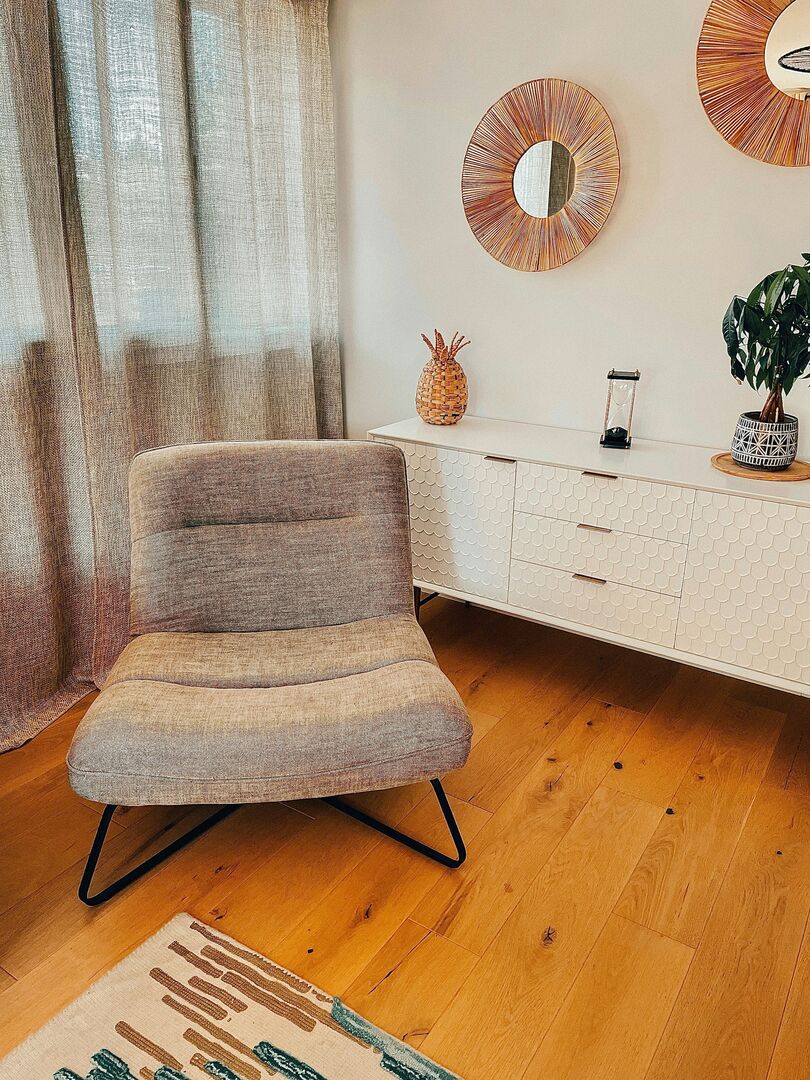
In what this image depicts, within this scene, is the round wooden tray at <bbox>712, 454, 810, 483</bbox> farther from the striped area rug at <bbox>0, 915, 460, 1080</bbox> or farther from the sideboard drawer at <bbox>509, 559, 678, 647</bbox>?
the striped area rug at <bbox>0, 915, 460, 1080</bbox>

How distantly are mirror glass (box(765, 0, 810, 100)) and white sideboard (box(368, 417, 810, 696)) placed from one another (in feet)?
2.98

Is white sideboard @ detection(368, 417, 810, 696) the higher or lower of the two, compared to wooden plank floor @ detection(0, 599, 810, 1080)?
higher

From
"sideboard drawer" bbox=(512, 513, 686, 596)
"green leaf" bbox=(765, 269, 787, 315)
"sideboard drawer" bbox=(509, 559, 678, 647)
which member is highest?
"green leaf" bbox=(765, 269, 787, 315)

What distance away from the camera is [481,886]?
163 centimetres

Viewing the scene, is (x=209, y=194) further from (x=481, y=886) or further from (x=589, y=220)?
(x=481, y=886)

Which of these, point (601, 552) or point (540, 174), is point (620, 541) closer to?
point (601, 552)

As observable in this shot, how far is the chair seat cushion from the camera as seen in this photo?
1.46m

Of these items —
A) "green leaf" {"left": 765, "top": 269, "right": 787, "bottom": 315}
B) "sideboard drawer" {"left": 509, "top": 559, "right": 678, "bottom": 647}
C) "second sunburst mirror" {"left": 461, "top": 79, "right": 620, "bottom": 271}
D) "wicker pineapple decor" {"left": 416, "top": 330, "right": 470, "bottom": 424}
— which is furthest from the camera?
"wicker pineapple decor" {"left": 416, "top": 330, "right": 470, "bottom": 424}

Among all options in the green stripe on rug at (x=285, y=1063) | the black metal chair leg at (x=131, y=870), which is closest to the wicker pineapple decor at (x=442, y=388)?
the black metal chair leg at (x=131, y=870)

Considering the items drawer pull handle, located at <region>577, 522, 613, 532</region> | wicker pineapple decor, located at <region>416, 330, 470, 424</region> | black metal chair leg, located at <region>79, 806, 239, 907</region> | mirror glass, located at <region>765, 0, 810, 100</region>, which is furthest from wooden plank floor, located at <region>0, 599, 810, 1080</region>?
mirror glass, located at <region>765, 0, 810, 100</region>

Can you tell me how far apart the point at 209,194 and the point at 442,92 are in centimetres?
79

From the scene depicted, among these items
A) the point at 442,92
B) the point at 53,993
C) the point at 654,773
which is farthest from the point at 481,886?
the point at 442,92

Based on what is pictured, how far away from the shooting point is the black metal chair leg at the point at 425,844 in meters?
1.66

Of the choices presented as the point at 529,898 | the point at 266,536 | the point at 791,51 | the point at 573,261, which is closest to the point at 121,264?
the point at 266,536
